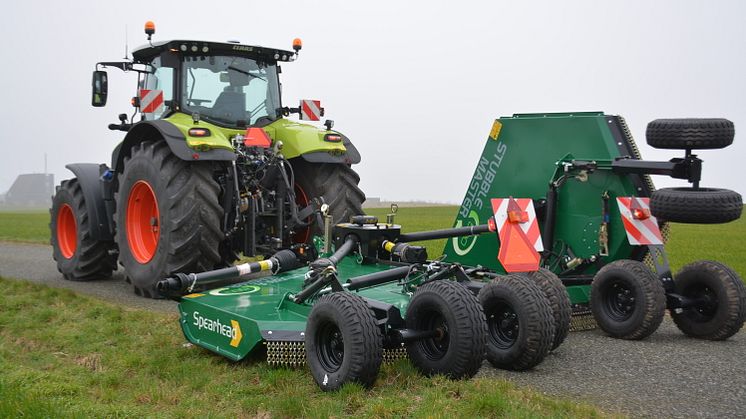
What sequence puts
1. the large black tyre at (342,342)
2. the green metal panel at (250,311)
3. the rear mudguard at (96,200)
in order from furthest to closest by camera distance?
the rear mudguard at (96,200)
the green metal panel at (250,311)
the large black tyre at (342,342)

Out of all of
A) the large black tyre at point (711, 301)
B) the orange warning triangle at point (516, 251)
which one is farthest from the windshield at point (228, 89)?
the large black tyre at point (711, 301)

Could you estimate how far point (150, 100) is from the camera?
813 centimetres

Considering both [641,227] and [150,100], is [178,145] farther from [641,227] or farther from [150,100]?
[641,227]

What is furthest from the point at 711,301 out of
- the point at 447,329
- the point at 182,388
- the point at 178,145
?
the point at 178,145

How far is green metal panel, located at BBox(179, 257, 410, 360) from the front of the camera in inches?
182

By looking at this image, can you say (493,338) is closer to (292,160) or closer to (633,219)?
(633,219)

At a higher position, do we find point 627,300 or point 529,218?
point 529,218

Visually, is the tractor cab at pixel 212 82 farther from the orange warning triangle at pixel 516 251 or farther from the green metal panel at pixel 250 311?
the orange warning triangle at pixel 516 251

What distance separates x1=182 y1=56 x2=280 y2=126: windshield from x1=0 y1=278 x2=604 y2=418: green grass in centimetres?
296

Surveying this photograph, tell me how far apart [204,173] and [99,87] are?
2.20 meters

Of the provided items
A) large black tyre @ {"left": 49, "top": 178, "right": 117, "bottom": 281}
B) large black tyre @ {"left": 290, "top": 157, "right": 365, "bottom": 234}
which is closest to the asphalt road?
large black tyre @ {"left": 290, "top": 157, "right": 365, "bottom": 234}

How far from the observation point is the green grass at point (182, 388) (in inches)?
150

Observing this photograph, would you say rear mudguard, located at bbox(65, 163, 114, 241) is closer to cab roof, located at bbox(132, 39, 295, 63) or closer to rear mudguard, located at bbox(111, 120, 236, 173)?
rear mudguard, located at bbox(111, 120, 236, 173)

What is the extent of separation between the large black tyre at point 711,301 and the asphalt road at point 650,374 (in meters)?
0.10
